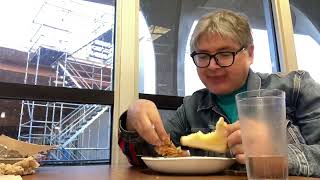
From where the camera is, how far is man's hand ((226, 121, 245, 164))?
0.70 meters

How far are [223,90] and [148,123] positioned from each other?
41cm

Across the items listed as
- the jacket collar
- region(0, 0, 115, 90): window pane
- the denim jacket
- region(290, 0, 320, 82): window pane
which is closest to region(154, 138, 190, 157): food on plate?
the denim jacket

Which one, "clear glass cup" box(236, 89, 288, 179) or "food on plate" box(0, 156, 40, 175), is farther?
"food on plate" box(0, 156, 40, 175)

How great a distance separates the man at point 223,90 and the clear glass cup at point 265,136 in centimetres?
36

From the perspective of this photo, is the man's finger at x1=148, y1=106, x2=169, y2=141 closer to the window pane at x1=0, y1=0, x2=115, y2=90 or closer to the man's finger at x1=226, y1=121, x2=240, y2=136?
the man's finger at x1=226, y1=121, x2=240, y2=136

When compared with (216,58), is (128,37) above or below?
above

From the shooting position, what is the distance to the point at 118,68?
1.64 metres

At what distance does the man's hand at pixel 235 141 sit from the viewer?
70cm

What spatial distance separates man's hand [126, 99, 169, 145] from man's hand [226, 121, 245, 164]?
0.18 meters

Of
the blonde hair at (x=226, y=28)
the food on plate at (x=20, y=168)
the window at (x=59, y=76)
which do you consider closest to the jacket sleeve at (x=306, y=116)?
the blonde hair at (x=226, y=28)

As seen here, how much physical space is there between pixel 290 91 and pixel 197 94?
1.16ft

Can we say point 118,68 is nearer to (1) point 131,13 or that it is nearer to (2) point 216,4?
(1) point 131,13

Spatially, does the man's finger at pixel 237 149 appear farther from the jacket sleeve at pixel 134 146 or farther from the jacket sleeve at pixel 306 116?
the jacket sleeve at pixel 134 146

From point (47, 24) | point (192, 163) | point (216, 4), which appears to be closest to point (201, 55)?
point (192, 163)
